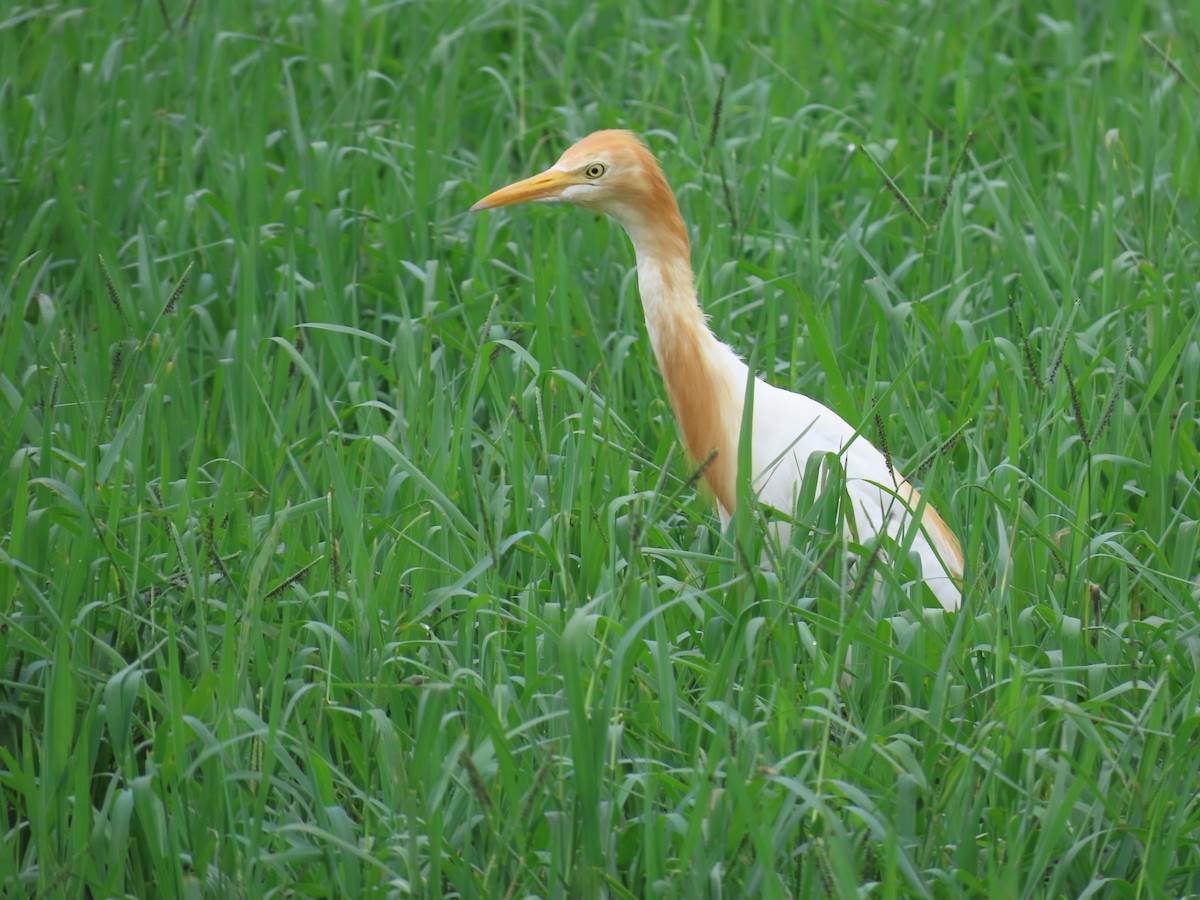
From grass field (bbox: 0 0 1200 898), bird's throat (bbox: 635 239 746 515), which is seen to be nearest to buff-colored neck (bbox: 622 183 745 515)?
bird's throat (bbox: 635 239 746 515)

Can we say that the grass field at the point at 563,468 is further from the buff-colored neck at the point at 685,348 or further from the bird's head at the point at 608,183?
the bird's head at the point at 608,183

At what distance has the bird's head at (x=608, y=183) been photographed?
128 inches

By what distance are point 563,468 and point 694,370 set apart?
470mm

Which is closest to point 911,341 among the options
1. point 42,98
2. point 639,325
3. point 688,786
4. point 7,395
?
point 639,325

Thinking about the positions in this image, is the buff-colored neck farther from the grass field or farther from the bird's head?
the grass field

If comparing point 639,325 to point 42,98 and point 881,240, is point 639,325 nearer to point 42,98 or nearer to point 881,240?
point 881,240

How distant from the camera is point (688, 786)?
2.37 m

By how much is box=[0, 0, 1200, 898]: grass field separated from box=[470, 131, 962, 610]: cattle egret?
0.13 metres

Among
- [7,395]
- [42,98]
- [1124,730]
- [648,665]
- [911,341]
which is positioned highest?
[42,98]

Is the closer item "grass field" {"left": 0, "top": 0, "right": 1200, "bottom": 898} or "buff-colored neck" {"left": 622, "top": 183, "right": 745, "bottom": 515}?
"grass field" {"left": 0, "top": 0, "right": 1200, "bottom": 898}

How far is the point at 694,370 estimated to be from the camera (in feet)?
10.9

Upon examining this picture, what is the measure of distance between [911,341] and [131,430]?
1.83 m

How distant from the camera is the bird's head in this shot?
325 cm

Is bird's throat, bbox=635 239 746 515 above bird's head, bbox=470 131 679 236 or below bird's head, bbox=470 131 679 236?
below
